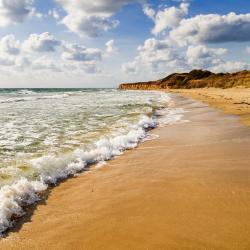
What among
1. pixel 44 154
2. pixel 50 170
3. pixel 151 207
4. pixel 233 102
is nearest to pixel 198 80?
pixel 233 102

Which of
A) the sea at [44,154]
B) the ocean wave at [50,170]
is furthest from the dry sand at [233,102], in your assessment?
the ocean wave at [50,170]

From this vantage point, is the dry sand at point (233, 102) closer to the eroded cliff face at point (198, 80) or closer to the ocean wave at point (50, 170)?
the ocean wave at point (50, 170)

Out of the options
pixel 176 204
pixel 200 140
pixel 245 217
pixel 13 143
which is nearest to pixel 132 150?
pixel 200 140

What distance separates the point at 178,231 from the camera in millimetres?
4012

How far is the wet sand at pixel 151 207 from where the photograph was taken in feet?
12.6

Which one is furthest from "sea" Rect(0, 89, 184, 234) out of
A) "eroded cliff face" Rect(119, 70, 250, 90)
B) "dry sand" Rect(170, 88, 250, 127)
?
"eroded cliff face" Rect(119, 70, 250, 90)

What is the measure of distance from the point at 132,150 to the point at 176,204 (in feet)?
14.9

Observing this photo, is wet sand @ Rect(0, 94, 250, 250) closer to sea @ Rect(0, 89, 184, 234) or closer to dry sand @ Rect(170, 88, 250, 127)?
sea @ Rect(0, 89, 184, 234)

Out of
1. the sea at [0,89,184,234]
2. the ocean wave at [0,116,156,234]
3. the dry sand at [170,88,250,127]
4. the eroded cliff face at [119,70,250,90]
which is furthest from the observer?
the eroded cliff face at [119,70,250,90]

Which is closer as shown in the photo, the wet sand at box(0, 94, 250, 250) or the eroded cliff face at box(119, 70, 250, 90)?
the wet sand at box(0, 94, 250, 250)

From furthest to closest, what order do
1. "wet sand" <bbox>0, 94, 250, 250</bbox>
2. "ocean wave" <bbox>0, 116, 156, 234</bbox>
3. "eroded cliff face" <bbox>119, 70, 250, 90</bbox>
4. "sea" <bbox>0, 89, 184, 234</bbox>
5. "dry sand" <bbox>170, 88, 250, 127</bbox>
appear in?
"eroded cliff face" <bbox>119, 70, 250, 90</bbox> → "dry sand" <bbox>170, 88, 250, 127</bbox> → "sea" <bbox>0, 89, 184, 234</bbox> → "ocean wave" <bbox>0, 116, 156, 234</bbox> → "wet sand" <bbox>0, 94, 250, 250</bbox>

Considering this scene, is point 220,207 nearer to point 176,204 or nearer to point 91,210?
point 176,204

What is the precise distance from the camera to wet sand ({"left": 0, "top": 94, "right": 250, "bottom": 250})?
151 inches

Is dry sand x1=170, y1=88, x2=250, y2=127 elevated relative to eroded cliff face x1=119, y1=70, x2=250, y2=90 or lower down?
lower down
